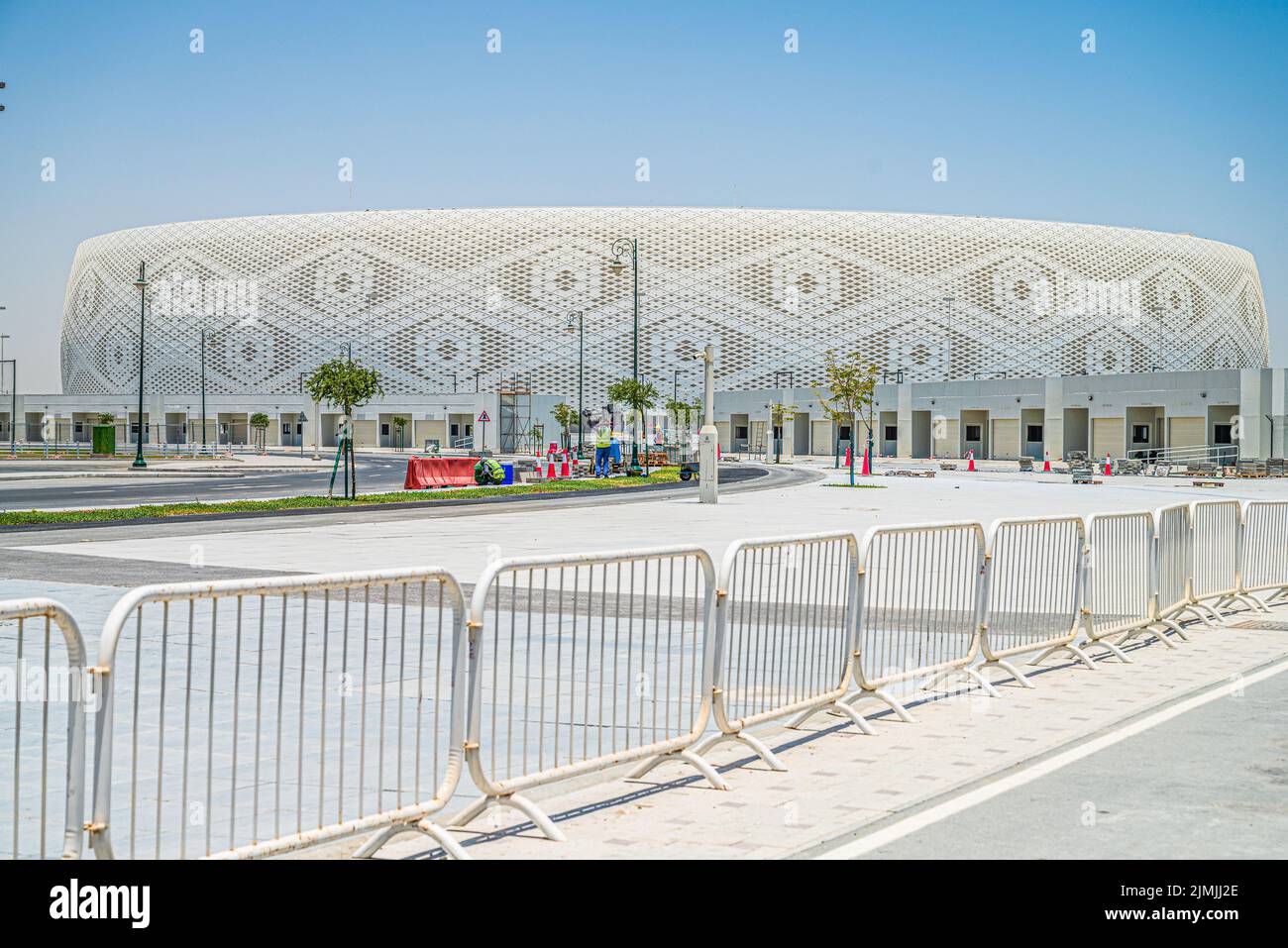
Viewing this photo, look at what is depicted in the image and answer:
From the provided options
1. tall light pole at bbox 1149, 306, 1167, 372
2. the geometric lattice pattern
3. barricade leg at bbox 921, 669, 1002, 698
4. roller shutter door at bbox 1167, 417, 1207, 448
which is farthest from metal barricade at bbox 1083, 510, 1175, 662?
tall light pole at bbox 1149, 306, 1167, 372

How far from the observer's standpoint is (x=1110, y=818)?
6.05m

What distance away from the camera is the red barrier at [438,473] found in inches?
1576

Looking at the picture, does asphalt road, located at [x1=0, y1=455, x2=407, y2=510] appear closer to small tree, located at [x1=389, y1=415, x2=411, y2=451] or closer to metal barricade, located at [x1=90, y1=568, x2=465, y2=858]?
metal barricade, located at [x1=90, y1=568, x2=465, y2=858]

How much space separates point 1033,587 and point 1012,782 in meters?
4.09

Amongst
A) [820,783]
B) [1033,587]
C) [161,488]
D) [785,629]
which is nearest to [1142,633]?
[1033,587]

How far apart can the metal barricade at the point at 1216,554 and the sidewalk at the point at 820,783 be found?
2954 mm

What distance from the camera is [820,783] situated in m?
6.85

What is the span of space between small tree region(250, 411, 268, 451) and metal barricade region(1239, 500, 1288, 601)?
109330 mm

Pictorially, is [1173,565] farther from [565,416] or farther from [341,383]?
[565,416]

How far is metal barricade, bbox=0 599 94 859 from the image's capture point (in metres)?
4.43

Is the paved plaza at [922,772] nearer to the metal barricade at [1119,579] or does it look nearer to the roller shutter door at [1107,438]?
the metal barricade at [1119,579]
